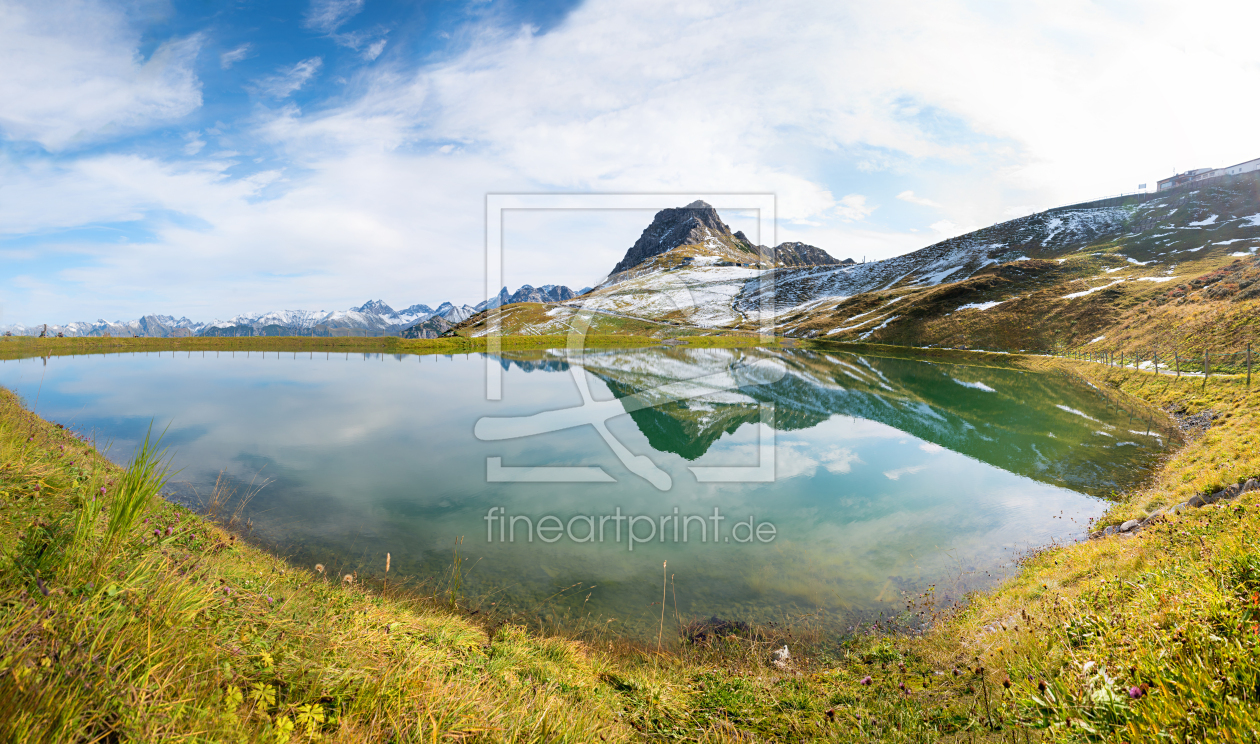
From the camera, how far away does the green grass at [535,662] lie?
270 centimetres

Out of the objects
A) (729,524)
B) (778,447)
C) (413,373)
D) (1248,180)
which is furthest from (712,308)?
(1248,180)

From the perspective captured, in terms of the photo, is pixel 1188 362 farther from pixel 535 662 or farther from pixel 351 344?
pixel 351 344

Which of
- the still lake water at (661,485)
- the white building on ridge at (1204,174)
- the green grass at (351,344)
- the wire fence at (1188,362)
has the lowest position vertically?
the still lake water at (661,485)

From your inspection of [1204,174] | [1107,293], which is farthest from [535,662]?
[1204,174]

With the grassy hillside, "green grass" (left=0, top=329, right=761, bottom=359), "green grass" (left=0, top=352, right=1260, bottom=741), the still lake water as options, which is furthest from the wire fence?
Result: "green grass" (left=0, top=329, right=761, bottom=359)

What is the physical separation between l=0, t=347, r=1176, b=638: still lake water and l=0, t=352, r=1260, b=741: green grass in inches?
88.0

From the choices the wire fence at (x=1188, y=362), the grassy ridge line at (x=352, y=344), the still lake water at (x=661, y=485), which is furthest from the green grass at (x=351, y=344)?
the still lake water at (x=661, y=485)

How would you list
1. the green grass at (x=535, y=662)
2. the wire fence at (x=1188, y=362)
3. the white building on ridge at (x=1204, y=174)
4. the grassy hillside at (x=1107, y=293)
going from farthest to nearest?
the white building on ridge at (x=1204, y=174)
the grassy hillside at (x=1107, y=293)
the wire fence at (x=1188, y=362)
the green grass at (x=535, y=662)

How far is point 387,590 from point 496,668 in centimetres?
525

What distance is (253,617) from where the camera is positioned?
399 centimetres

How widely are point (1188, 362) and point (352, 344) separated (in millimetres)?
143014

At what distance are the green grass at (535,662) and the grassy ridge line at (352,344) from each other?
101221mm

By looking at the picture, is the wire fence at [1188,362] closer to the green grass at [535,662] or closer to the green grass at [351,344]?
the green grass at [535,662]

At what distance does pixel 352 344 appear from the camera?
11794cm
